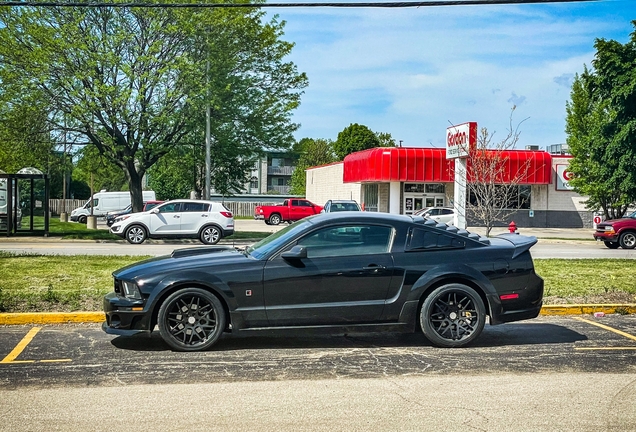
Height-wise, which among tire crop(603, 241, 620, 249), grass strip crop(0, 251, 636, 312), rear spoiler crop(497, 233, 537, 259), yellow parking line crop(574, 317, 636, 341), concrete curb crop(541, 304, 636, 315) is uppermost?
rear spoiler crop(497, 233, 537, 259)

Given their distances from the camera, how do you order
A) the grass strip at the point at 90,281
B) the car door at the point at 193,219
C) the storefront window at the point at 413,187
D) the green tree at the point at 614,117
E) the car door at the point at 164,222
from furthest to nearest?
1. the storefront window at the point at 413,187
2. the green tree at the point at 614,117
3. the car door at the point at 193,219
4. the car door at the point at 164,222
5. the grass strip at the point at 90,281

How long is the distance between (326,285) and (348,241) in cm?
60

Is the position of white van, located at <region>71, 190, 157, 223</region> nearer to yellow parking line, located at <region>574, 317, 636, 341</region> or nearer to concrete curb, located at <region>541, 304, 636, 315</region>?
concrete curb, located at <region>541, 304, 636, 315</region>

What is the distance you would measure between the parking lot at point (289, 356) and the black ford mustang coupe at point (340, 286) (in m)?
0.30

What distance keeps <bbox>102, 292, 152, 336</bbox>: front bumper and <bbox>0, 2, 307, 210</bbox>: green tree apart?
20686 mm

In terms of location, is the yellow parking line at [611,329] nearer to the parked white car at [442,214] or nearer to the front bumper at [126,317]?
the front bumper at [126,317]

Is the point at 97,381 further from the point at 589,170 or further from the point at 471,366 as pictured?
the point at 589,170

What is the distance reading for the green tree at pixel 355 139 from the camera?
8856 centimetres

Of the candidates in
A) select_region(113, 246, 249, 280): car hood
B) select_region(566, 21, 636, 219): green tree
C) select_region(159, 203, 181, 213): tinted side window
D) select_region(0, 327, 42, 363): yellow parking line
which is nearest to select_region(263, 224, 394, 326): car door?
select_region(113, 246, 249, 280): car hood

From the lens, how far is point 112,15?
28.8m

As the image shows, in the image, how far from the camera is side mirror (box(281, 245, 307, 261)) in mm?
8133

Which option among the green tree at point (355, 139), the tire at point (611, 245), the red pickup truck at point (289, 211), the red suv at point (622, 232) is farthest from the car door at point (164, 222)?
the green tree at point (355, 139)

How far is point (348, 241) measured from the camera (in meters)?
8.50

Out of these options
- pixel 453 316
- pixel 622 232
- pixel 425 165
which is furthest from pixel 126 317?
pixel 425 165
